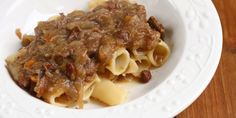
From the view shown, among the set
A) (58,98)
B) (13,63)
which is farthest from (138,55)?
(13,63)

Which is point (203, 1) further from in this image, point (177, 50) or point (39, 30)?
point (39, 30)

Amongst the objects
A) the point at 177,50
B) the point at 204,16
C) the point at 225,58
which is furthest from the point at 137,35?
the point at 225,58

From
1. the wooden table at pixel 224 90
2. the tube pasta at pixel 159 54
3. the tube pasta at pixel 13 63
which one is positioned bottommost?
the wooden table at pixel 224 90

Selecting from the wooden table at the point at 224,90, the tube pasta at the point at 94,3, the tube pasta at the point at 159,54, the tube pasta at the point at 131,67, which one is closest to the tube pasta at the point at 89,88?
the tube pasta at the point at 131,67

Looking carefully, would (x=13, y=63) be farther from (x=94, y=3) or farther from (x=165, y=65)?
(x=165, y=65)

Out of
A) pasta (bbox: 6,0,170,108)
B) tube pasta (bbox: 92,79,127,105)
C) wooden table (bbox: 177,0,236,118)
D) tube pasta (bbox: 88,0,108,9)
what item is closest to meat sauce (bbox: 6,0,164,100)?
pasta (bbox: 6,0,170,108)

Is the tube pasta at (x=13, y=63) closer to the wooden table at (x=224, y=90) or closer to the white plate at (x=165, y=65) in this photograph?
the white plate at (x=165, y=65)

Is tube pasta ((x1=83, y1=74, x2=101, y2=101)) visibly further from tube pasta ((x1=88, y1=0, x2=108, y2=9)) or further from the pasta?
tube pasta ((x1=88, y1=0, x2=108, y2=9))
